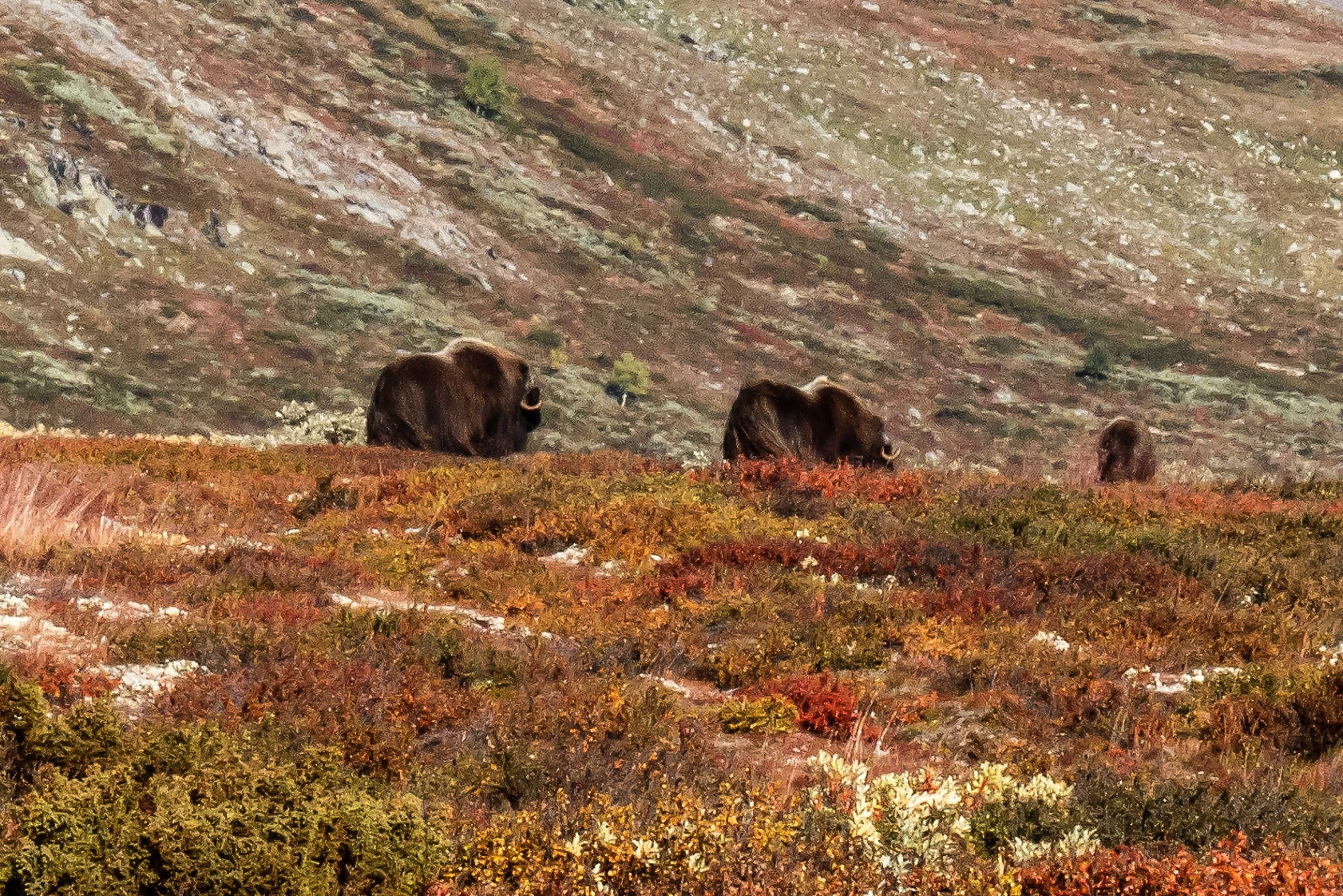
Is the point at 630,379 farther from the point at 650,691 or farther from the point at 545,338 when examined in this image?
the point at 650,691

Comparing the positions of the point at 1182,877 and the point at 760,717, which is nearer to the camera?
the point at 1182,877

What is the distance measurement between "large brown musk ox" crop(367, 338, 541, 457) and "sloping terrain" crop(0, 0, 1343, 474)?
603 inches

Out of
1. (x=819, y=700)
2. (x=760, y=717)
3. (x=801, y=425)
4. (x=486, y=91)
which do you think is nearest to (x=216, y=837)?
(x=760, y=717)

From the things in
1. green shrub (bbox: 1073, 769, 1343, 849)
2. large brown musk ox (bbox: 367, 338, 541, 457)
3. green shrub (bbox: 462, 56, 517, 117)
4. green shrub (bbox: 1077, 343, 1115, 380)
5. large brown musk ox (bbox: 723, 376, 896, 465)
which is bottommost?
green shrub (bbox: 1077, 343, 1115, 380)

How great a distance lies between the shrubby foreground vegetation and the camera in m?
4.96

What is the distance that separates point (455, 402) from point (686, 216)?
Result: 46.4 meters

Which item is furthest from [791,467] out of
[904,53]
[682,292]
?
[904,53]

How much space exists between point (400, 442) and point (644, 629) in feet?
→ 45.9

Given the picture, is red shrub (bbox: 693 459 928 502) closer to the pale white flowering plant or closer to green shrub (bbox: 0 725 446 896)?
the pale white flowering plant

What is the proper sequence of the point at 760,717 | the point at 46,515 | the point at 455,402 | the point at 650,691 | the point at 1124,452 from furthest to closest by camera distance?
the point at 1124,452 < the point at 455,402 < the point at 46,515 < the point at 760,717 < the point at 650,691

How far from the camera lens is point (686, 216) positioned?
68562 millimetres

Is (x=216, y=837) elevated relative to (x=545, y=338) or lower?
elevated

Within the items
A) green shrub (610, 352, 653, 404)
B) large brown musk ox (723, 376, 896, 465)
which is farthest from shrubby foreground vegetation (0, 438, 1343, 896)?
green shrub (610, 352, 653, 404)

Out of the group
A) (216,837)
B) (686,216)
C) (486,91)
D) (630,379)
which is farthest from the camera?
(486,91)
